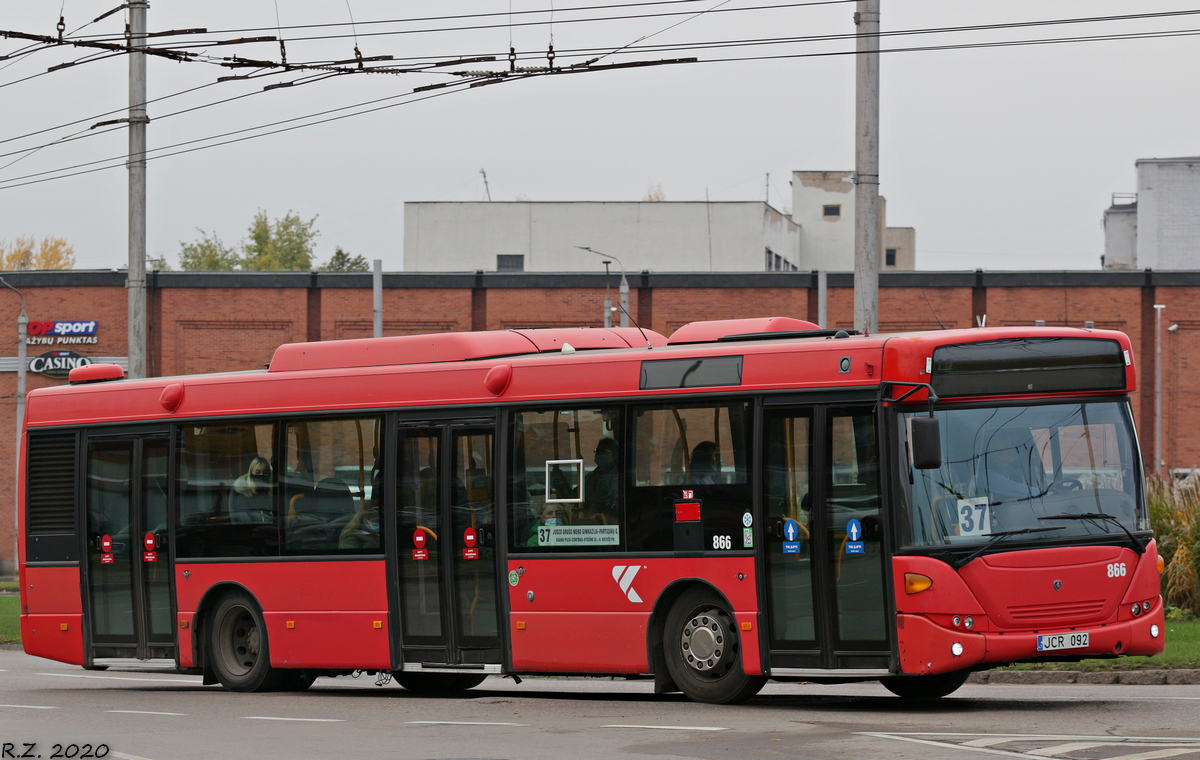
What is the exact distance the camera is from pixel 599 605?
506 inches

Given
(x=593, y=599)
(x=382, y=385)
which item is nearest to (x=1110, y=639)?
(x=593, y=599)

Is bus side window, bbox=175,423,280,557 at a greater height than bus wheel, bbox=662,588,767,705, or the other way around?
bus side window, bbox=175,423,280,557

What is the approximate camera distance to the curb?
49.0ft

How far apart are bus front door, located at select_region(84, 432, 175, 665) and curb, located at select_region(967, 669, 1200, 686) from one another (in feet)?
27.3

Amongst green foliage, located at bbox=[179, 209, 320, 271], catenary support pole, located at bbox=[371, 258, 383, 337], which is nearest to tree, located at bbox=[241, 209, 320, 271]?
green foliage, located at bbox=[179, 209, 320, 271]

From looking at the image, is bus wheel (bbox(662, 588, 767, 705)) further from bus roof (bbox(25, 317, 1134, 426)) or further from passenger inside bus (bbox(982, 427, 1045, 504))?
passenger inside bus (bbox(982, 427, 1045, 504))

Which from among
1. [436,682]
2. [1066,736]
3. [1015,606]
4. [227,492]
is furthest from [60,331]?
[1066,736]

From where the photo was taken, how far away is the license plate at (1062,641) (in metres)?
11.1

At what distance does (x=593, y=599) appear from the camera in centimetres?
1289

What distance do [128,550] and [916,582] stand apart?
8.77m

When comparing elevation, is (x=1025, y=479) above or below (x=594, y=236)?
below

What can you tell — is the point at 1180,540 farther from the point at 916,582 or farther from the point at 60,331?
the point at 60,331

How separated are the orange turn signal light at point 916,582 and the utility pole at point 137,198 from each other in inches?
555

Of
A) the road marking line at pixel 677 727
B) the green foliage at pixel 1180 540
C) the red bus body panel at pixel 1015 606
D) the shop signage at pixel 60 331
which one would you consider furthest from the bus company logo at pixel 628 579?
the shop signage at pixel 60 331
